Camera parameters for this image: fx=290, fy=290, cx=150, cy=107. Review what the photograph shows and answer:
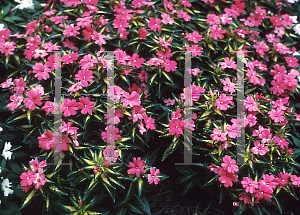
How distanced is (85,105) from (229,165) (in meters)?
1.04

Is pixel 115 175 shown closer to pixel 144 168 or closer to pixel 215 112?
pixel 144 168

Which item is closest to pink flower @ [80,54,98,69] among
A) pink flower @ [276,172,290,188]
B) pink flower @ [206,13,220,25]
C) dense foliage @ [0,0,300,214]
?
dense foliage @ [0,0,300,214]

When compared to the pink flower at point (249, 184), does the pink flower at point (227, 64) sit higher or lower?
higher

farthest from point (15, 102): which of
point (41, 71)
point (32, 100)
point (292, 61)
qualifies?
point (292, 61)

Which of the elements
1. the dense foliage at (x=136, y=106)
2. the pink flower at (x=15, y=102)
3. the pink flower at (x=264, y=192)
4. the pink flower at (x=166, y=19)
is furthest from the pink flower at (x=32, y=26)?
the pink flower at (x=264, y=192)

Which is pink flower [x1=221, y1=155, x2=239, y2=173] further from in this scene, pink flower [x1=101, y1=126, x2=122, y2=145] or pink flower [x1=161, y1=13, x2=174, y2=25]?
pink flower [x1=161, y1=13, x2=174, y2=25]

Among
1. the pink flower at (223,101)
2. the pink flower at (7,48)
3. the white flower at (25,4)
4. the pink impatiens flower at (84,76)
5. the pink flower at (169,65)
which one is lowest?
the pink flower at (223,101)

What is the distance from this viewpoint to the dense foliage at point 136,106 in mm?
1955

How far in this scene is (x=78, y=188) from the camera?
6.84ft

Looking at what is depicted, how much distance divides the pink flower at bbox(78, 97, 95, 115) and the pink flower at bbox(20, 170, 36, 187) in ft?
1.67

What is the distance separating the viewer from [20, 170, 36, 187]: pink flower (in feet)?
5.98

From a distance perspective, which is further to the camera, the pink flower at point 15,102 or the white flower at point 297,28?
the white flower at point 297,28

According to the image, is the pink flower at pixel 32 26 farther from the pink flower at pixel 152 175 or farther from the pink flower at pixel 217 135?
the pink flower at pixel 217 135

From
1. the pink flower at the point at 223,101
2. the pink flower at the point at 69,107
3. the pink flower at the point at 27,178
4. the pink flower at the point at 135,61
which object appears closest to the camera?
the pink flower at the point at 27,178
